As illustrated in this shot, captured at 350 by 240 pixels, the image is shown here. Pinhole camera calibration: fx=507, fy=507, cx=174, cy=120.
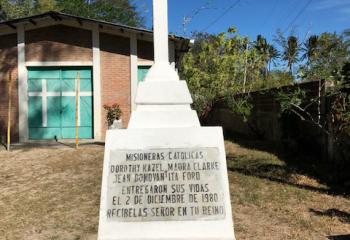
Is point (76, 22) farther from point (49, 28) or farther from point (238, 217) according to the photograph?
point (238, 217)

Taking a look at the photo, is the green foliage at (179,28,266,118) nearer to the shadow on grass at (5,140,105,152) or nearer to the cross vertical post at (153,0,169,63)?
the shadow on grass at (5,140,105,152)

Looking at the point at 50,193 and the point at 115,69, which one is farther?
the point at 115,69

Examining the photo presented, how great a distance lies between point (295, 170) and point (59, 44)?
32.6ft

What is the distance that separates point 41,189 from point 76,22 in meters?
8.80

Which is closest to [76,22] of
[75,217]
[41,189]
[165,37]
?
[41,189]

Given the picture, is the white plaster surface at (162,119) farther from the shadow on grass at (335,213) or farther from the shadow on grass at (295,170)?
the shadow on grass at (295,170)

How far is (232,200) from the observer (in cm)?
849

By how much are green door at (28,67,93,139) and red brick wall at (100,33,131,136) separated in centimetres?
65

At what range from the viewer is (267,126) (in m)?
18.0

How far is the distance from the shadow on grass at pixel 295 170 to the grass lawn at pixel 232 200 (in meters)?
0.02

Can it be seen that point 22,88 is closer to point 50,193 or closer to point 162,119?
point 50,193

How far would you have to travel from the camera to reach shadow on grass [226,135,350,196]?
9.45 m

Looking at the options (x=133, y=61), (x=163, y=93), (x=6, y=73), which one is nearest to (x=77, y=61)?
(x=133, y=61)

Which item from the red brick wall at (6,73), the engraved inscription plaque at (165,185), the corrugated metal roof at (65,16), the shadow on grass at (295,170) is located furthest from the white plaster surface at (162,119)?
the red brick wall at (6,73)
